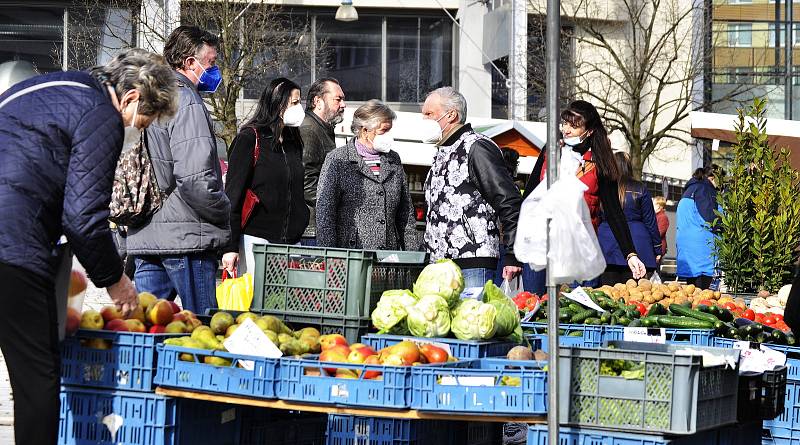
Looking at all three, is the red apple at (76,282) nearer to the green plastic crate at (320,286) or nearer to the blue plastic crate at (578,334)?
the green plastic crate at (320,286)

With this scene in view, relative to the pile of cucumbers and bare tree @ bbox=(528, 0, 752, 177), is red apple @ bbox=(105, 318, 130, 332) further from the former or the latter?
bare tree @ bbox=(528, 0, 752, 177)

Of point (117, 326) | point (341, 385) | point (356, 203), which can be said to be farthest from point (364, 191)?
point (341, 385)

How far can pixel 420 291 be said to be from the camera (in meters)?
6.30

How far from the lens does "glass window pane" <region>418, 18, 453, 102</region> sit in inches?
1190

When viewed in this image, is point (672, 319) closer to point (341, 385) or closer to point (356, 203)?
point (356, 203)

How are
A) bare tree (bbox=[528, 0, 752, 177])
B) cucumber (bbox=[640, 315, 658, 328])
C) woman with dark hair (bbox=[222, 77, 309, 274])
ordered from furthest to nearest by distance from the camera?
bare tree (bbox=[528, 0, 752, 177])
woman with dark hair (bbox=[222, 77, 309, 274])
cucumber (bbox=[640, 315, 658, 328])

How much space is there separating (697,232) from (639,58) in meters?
12.3

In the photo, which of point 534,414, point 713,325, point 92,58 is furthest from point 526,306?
point 92,58

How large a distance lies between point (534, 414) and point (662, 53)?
25473 mm

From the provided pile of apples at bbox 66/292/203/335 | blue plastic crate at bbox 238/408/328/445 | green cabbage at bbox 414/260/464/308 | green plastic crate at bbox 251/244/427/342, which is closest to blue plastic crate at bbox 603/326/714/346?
green cabbage at bbox 414/260/464/308

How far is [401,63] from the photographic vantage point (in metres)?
30.1

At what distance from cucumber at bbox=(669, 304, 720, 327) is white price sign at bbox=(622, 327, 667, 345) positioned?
62 cm

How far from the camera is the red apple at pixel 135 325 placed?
550cm

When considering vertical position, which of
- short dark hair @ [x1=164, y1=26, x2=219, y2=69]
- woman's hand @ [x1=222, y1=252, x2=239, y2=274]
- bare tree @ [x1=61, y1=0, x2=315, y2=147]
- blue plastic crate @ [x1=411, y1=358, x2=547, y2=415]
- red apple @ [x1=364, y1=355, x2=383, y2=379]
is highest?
bare tree @ [x1=61, y1=0, x2=315, y2=147]
